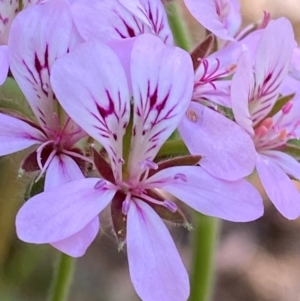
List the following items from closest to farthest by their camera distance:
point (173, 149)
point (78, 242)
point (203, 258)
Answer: point (78, 242)
point (173, 149)
point (203, 258)

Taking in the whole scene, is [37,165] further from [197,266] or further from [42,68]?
[197,266]

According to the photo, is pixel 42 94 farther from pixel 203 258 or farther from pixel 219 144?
pixel 203 258

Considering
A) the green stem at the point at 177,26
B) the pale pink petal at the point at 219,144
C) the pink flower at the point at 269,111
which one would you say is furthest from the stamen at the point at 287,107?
the green stem at the point at 177,26

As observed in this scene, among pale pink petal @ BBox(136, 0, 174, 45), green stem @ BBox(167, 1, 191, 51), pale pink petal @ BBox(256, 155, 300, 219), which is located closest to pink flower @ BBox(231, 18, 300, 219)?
pale pink petal @ BBox(256, 155, 300, 219)

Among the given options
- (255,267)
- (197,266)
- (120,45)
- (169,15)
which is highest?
(120,45)

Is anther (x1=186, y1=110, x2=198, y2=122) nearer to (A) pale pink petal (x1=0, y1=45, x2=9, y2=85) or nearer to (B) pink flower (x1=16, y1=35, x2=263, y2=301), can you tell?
(B) pink flower (x1=16, y1=35, x2=263, y2=301)

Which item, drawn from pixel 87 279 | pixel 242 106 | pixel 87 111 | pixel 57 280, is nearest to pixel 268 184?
pixel 242 106

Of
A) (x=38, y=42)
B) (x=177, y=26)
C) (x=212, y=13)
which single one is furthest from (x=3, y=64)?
(x=177, y=26)
